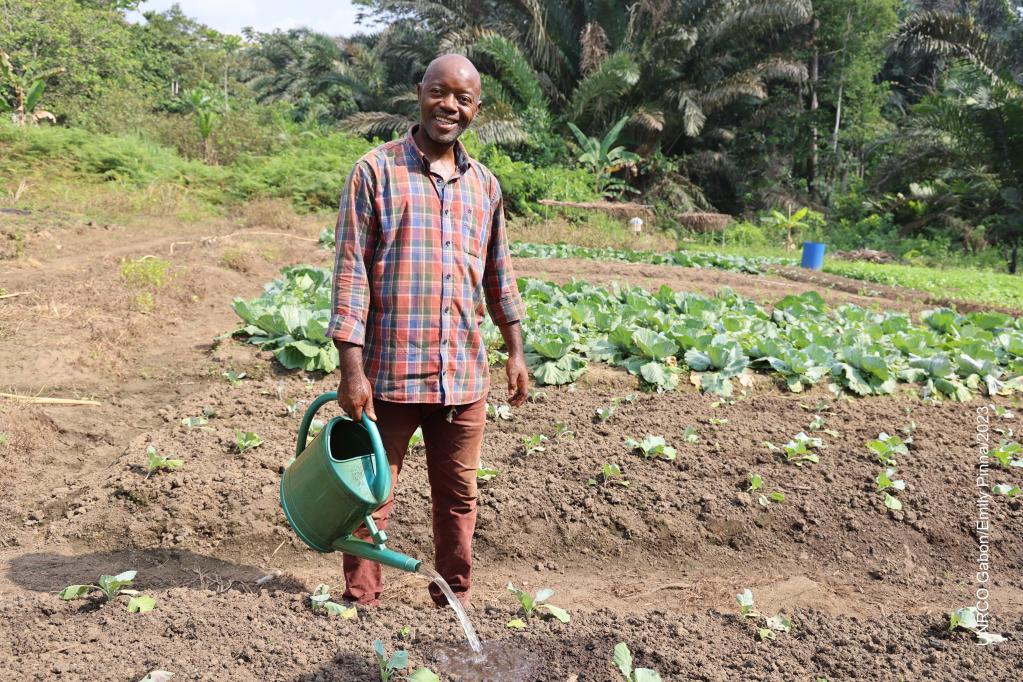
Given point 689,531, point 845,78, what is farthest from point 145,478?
point 845,78

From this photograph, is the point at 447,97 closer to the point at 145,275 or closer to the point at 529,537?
the point at 529,537

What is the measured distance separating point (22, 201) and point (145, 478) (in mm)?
12235

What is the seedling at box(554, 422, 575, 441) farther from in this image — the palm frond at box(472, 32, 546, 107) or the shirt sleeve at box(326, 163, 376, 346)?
the palm frond at box(472, 32, 546, 107)

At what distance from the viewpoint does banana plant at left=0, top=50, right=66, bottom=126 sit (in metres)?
19.7

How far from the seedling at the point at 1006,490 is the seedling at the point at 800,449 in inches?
31.9

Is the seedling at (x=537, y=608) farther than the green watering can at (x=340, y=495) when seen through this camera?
Yes

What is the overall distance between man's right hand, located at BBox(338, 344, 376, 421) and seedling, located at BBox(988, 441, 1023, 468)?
11.2ft

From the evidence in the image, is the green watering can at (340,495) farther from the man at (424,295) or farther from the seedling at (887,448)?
the seedling at (887,448)

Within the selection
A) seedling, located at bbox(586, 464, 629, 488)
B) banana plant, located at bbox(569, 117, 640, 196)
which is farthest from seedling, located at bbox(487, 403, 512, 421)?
banana plant, located at bbox(569, 117, 640, 196)

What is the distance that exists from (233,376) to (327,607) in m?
2.91

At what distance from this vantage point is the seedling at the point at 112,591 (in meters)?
2.44

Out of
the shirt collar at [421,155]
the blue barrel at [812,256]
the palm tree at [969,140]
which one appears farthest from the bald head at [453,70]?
the palm tree at [969,140]

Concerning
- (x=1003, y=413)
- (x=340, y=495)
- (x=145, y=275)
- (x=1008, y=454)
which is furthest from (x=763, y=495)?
(x=145, y=275)

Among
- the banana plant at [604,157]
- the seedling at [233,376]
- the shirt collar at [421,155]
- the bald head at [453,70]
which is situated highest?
the banana plant at [604,157]
